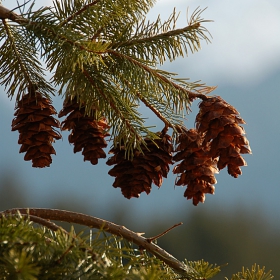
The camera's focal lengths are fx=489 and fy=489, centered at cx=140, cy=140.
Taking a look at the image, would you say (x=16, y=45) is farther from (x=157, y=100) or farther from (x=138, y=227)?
(x=138, y=227)

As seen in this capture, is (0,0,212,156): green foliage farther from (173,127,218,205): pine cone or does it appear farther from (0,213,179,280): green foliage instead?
(0,213,179,280): green foliage

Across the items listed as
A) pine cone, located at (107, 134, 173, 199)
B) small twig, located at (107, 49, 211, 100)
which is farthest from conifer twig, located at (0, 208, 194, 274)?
small twig, located at (107, 49, 211, 100)

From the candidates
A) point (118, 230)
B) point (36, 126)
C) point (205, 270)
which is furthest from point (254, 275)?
point (36, 126)

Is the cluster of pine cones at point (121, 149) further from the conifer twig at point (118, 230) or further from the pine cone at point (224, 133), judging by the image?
the conifer twig at point (118, 230)

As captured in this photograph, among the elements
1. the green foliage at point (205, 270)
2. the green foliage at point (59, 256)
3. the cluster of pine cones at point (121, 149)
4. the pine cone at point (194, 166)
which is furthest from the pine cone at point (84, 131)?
the green foliage at point (59, 256)

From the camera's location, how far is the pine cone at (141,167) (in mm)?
827

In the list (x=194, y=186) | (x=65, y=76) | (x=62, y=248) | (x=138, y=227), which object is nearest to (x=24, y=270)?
(x=62, y=248)

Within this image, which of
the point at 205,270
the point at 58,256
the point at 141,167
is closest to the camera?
the point at 58,256

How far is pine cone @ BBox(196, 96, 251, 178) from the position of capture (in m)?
0.76

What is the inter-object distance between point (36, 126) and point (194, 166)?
283 millimetres

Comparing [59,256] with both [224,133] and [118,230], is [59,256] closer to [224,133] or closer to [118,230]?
[118,230]

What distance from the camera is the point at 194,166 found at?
0.83 m

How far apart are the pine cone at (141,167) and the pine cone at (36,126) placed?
0.37 feet

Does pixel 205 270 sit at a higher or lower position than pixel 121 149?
lower
